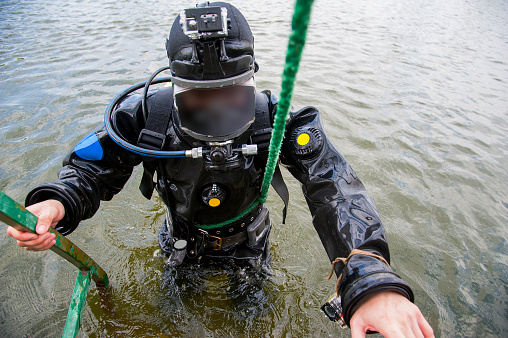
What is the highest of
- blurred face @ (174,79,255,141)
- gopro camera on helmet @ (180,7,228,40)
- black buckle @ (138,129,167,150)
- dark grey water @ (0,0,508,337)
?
gopro camera on helmet @ (180,7,228,40)

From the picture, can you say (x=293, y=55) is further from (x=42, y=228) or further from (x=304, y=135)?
(x=42, y=228)

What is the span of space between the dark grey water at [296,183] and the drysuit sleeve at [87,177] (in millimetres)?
1161

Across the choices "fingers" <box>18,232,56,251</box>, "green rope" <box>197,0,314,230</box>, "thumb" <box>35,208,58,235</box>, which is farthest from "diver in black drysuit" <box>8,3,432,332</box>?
"green rope" <box>197,0,314,230</box>

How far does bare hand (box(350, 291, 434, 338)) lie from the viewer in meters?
1.08

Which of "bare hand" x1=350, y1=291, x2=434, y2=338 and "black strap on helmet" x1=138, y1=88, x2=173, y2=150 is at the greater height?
"black strap on helmet" x1=138, y1=88, x2=173, y2=150

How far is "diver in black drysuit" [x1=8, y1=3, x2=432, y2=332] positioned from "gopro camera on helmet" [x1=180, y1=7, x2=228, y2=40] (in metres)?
0.01

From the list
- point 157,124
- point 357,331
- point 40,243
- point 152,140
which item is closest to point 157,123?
point 157,124

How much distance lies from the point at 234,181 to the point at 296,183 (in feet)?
7.56

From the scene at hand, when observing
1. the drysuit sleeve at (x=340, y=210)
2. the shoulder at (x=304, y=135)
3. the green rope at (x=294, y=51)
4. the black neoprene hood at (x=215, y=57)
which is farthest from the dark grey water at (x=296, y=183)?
the green rope at (x=294, y=51)

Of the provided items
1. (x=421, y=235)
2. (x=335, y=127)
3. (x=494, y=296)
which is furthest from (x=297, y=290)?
(x=335, y=127)

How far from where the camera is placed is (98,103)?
5.19m

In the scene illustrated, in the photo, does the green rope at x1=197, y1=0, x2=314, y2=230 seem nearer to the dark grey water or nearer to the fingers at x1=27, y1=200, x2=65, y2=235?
the fingers at x1=27, y1=200, x2=65, y2=235

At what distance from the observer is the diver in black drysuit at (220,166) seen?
150 cm

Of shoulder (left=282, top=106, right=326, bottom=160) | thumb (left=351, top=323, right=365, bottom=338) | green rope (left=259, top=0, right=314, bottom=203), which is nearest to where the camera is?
green rope (left=259, top=0, right=314, bottom=203)
